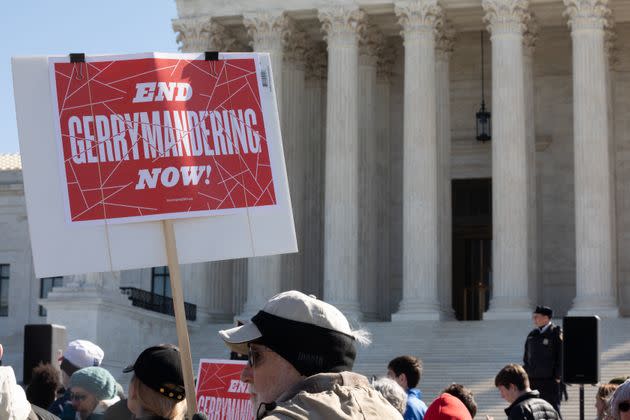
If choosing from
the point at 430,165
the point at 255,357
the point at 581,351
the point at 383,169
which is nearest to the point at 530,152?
the point at 430,165

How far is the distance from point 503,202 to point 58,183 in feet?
121

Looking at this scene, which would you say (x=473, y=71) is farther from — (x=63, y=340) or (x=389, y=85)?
(x=63, y=340)

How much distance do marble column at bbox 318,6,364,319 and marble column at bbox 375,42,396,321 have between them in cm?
433

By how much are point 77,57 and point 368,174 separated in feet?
134

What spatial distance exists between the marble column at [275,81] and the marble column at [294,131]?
0.51 meters

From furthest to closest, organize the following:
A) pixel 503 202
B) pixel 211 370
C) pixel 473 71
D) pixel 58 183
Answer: pixel 473 71, pixel 503 202, pixel 211 370, pixel 58 183

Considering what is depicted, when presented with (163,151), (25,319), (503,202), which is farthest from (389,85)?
(163,151)

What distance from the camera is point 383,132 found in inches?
2083

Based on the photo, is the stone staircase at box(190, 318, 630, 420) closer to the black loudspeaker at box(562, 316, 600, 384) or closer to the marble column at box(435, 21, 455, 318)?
the marble column at box(435, 21, 455, 318)

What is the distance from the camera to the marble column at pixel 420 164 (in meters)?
45.1

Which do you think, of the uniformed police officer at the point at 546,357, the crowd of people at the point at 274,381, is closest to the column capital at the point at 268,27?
the uniformed police officer at the point at 546,357

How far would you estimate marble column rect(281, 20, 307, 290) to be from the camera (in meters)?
49.1

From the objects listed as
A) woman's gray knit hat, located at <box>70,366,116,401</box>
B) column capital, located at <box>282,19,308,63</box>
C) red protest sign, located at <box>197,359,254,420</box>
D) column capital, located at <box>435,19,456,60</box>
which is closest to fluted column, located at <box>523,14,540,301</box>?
column capital, located at <box>435,19,456,60</box>

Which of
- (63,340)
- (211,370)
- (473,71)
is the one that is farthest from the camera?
(473,71)
